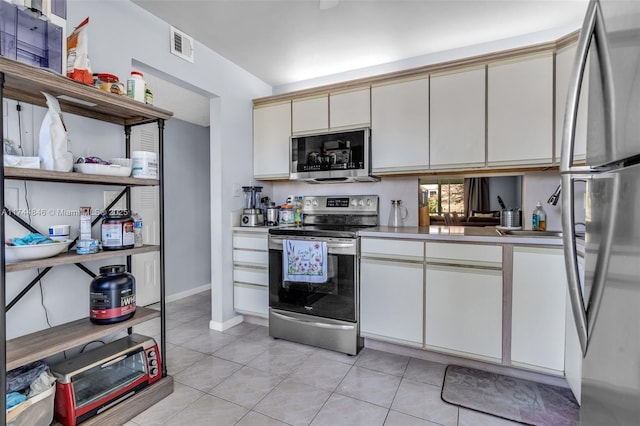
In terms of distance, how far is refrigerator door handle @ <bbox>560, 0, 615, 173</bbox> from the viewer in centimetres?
68

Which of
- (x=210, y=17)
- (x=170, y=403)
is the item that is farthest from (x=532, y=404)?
(x=210, y=17)

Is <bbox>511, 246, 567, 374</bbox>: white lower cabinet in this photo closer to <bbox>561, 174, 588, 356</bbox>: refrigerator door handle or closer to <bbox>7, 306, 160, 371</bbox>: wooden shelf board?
<bbox>561, 174, 588, 356</bbox>: refrigerator door handle

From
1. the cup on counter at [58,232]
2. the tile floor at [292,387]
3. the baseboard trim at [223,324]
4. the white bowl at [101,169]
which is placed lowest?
the tile floor at [292,387]

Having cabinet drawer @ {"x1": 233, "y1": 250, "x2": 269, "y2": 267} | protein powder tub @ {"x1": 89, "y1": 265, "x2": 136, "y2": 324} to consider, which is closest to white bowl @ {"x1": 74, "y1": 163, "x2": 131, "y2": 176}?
protein powder tub @ {"x1": 89, "y1": 265, "x2": 136, "y2": 324}

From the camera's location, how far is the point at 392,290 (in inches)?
89.4

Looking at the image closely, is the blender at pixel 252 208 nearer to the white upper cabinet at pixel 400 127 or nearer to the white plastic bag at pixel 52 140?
the white upper cabinet at pixel 400 127

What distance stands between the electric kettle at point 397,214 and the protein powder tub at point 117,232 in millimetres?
2051

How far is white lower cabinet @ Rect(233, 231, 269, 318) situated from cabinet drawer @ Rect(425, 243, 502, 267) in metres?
1.44

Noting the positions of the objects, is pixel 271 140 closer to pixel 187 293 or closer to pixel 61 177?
pixel 61 177

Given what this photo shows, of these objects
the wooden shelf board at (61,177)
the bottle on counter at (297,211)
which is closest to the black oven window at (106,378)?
the wooden shelf board at (61,177)

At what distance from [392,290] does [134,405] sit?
67.6 inches

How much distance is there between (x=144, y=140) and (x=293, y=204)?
191 centimetres

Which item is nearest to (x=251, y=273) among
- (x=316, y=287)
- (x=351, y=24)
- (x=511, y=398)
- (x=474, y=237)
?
(x=316, y=287)

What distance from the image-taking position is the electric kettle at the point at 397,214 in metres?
2.81
